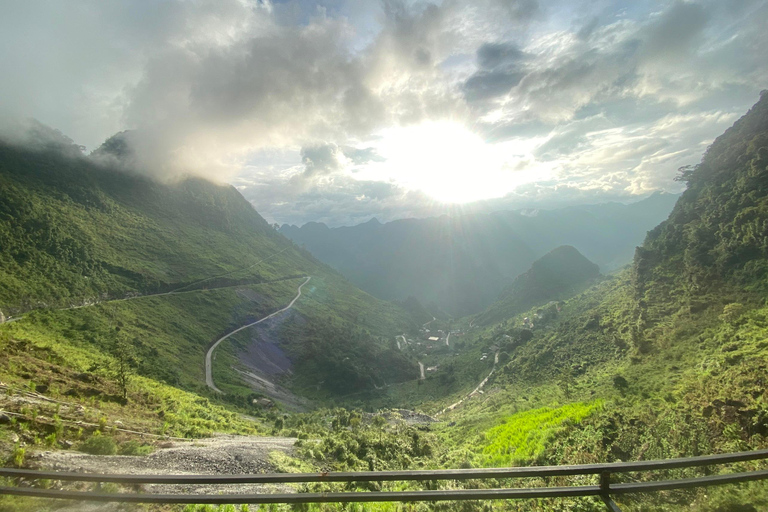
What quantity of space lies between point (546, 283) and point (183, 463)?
618 feet

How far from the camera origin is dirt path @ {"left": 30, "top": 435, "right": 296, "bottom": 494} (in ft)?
33.4

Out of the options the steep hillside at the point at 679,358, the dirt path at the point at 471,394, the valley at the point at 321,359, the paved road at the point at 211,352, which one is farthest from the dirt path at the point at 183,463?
the dirt path at the point at 471,394

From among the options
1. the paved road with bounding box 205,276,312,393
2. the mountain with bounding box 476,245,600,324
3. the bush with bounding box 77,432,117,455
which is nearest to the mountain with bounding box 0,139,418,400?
the paved road with bounding box 205,276,312,393

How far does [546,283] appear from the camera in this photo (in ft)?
571

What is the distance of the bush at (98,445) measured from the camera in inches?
489

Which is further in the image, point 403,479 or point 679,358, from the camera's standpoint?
point 679,358

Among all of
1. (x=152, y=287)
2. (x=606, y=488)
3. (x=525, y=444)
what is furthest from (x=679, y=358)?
(x=152, y=287)

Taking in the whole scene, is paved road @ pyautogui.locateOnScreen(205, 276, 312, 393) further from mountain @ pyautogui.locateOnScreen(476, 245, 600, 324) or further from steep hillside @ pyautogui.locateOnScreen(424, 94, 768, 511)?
→ mountain @ pyautogui.locateOnScreen(476, 245, 600, 324)

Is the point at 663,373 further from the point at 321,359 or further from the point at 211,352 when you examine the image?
the point at 321,359

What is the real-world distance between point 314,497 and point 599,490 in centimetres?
450

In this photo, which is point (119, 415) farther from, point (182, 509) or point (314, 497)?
point (314, 497)

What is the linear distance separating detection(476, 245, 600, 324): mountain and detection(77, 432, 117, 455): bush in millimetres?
166326

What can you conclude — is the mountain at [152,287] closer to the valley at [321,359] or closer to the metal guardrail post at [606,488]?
the valley at [321,359]

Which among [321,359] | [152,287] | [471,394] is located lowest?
[471,394]
